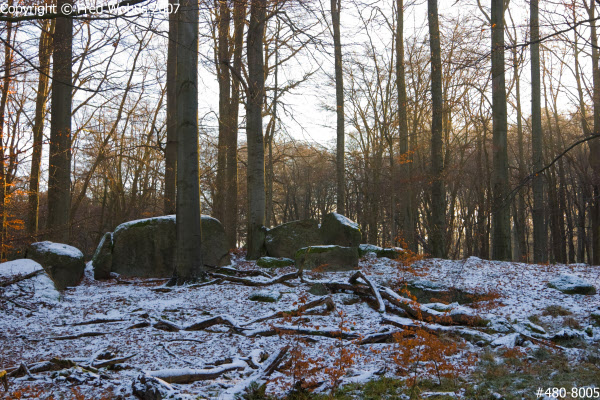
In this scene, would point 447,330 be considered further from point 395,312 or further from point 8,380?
point 8,380

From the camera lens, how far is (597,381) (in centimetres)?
354

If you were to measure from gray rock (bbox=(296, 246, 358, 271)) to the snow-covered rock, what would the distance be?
471cm

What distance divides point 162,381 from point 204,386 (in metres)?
0.43

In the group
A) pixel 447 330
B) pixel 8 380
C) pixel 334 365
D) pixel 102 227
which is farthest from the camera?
pixel 102 227

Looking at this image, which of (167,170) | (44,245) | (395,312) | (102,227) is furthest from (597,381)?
(102,227)

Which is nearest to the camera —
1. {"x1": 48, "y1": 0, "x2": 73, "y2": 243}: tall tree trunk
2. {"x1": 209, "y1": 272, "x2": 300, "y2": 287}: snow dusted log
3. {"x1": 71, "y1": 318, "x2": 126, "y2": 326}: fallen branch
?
{"x1": 71, "y1": 318, "x2": 126, "y2": 326}: fallen branch

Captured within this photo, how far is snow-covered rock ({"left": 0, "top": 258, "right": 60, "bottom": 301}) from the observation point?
277 inches

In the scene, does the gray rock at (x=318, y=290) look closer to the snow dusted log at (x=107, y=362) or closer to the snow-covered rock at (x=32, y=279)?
the snow dusted log at (x=107, y=362)

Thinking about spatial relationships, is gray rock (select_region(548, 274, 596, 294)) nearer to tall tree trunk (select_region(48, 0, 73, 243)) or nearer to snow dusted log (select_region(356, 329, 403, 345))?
snow dusted log (select_region(356, 329, 403, 345))

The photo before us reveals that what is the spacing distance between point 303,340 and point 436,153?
762 centimetres

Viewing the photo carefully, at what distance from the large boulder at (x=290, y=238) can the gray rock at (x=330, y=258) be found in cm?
165

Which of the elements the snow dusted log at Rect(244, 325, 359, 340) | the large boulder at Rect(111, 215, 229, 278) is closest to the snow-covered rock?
the large boulder at Rect(111, 215, 229, 278)

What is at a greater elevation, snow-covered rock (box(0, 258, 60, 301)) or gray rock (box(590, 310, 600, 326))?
snow-covered rock (box(0, 258, 60, 301))

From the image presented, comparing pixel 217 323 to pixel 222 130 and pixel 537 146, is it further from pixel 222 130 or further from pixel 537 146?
pixel 537 146
